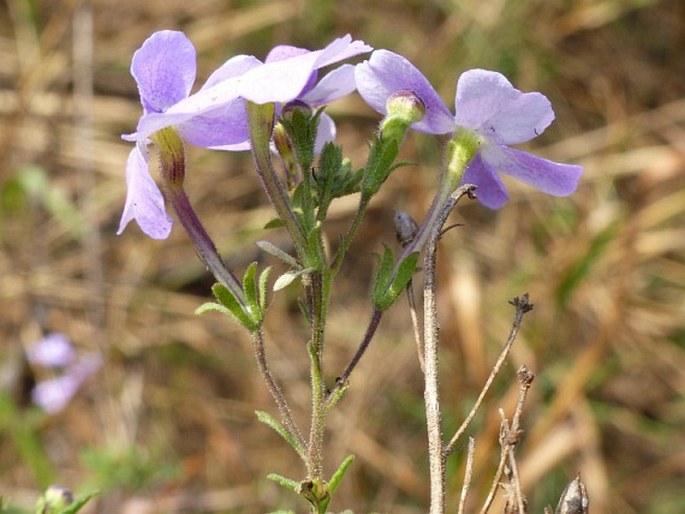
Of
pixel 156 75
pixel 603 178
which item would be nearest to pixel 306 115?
pixel 156 75

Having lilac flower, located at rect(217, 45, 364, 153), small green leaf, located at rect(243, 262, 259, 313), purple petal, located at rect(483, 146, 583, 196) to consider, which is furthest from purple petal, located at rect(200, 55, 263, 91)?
purple petal, located at rect(483, 146, 583, 196)

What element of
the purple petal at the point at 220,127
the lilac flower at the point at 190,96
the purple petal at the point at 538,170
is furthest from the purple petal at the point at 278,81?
the purple petal at the point at 538,170

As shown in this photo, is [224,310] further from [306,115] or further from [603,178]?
[603,178]

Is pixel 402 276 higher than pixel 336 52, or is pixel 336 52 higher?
pixel 336 52

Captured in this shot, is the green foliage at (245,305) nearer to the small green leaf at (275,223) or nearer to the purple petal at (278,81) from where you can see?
the small green leaf at (275,223)

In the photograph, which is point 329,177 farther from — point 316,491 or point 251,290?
point 316,491

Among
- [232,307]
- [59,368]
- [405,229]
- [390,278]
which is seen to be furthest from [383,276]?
[59,368]
